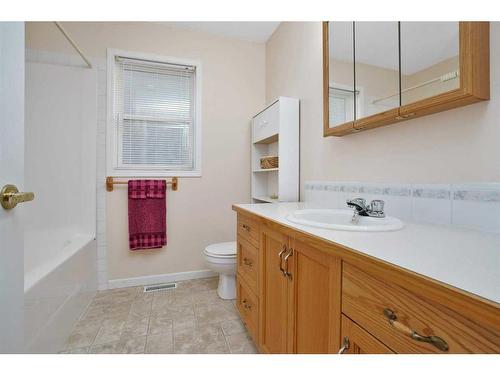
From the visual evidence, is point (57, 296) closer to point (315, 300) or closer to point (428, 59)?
point (315, 300)

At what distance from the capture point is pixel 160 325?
1574 millimetres

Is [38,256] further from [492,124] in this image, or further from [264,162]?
[492,124]

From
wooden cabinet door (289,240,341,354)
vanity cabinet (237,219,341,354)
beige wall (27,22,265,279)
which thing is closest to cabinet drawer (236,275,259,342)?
vanity cabinet (237,219,341,354)

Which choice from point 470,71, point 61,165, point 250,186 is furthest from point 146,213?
point 470,71

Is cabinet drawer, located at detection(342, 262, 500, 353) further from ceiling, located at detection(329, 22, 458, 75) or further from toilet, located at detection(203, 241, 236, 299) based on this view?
toilet, located at detection(203, 241, 236, 299)

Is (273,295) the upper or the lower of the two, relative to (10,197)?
lower

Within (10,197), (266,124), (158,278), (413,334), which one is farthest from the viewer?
(158,278)

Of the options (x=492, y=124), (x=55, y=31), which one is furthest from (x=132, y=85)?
(x=492, y=124)

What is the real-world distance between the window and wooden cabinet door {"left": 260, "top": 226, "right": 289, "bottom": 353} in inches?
57.4

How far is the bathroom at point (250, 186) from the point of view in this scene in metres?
0.62

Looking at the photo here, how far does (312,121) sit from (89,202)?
2017 millimetres

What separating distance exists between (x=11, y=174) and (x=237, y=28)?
232cm

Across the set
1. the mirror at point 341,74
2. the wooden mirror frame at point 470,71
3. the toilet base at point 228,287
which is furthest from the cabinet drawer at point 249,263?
the wooden mirror frame at point 470,71

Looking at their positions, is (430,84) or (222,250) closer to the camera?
(430,84)
